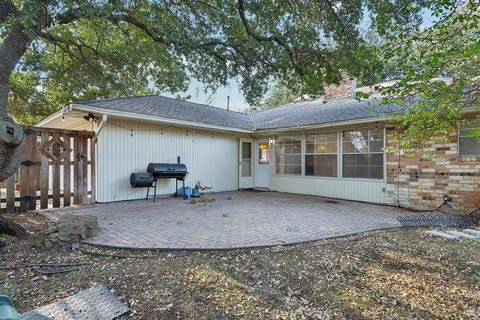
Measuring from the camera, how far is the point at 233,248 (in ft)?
12.3

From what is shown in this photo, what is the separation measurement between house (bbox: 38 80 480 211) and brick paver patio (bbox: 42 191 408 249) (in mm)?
778

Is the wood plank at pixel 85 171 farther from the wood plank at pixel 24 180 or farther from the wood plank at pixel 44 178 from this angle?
the wood plank at pixel 24 180

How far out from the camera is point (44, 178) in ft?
20.4

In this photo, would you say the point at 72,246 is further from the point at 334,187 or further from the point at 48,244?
the point at 334,187

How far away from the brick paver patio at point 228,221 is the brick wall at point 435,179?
0.61 meters

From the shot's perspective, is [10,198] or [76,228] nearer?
[76,228]

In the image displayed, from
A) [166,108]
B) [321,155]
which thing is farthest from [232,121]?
[321,155]

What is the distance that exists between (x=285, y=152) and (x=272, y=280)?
7495 mm

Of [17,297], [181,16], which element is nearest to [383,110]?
[181,16]

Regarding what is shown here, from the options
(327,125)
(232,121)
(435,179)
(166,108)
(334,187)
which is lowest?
(334,187)

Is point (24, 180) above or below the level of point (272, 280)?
above

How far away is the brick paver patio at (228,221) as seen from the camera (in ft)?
13.4

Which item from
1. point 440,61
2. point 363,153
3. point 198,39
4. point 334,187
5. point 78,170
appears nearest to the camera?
point 440,61

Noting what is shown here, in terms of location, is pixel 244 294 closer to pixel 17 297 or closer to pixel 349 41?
pixel 17 297
